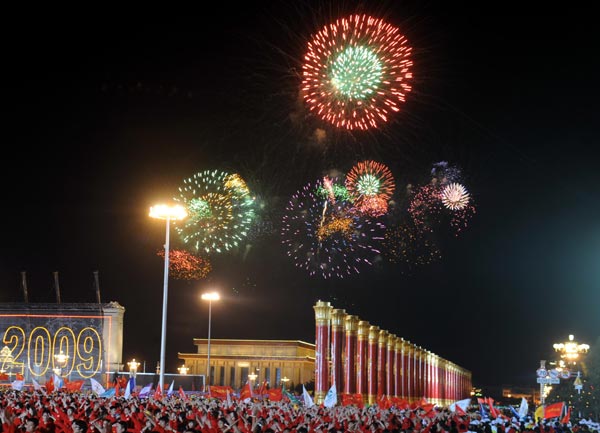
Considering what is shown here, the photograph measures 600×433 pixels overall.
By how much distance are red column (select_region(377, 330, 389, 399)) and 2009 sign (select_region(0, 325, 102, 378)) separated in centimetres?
2347

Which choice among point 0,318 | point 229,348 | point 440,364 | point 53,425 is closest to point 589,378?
point 53,425

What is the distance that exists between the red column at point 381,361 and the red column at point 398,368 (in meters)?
1.92

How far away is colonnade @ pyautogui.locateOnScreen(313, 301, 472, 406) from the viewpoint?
48.5 meters

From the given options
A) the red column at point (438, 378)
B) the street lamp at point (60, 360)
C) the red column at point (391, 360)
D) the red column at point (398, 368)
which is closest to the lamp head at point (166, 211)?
the street lamp at point (60, 360)

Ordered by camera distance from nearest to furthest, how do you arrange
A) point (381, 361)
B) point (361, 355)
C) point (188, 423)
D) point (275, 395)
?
point (188, 423), point (275, 395), point (361, 355), point (381, 361)

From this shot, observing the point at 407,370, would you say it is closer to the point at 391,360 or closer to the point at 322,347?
the point at 391,360

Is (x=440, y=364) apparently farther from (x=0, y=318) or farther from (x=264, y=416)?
(x=264, y=416)

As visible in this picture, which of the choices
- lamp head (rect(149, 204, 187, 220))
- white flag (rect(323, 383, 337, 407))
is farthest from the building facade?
white flag (rect(323, 383, 337, 407))

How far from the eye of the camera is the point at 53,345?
6569cm

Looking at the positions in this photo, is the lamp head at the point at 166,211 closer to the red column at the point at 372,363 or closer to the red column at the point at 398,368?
the red column at the point at 372,363

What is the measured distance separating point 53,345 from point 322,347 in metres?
28.5

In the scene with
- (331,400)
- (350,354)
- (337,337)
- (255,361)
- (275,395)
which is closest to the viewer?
(331,400)

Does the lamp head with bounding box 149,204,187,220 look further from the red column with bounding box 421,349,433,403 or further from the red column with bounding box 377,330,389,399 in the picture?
the red column with bounding box 421,349,433,403

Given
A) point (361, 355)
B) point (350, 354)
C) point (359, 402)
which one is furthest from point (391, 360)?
point (359, 402)
